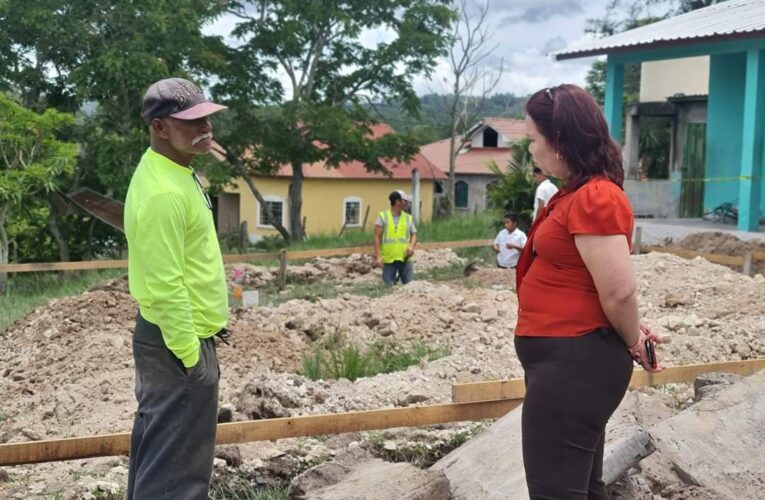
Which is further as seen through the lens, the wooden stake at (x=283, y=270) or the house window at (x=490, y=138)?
the house window at (x=490, y=138)

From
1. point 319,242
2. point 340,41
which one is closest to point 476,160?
point 340,41

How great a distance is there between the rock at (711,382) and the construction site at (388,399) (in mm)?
18

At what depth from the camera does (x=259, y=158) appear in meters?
27.3

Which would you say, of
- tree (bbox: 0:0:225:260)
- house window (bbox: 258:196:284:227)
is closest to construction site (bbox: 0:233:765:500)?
tree (bbox: 0:0:225:260)

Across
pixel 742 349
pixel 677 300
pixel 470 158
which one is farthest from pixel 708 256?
pixel 470 158

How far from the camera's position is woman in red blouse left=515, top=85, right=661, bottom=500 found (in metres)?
2.95

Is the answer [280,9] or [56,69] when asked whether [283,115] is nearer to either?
[280,9]

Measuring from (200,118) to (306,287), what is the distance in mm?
11088

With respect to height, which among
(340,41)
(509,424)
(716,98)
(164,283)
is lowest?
(509,424)

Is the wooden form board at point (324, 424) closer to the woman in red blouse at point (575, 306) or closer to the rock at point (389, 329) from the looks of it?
the woman in red blouse at point (575, 306)

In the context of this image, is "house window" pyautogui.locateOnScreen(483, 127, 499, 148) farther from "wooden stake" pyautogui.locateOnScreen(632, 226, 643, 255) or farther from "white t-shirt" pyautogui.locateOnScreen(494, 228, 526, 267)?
"white t-shirt" pyautogui.locateOnScreen(494, 228, 526, 267)

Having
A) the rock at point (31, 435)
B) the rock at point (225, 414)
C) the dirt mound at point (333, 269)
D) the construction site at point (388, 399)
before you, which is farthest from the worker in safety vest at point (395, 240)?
the rock at point (225, 414)

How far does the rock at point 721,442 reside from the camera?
4.49 metres

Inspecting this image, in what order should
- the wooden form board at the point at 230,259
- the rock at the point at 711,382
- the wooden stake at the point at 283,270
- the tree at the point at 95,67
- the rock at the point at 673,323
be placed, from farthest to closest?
the tree at the point at 95,67
the wooden stake at the point at 283,270
the wooden form board at the point at 230,259
the rock at the point at 673,323
the rock at the point at 711,382
